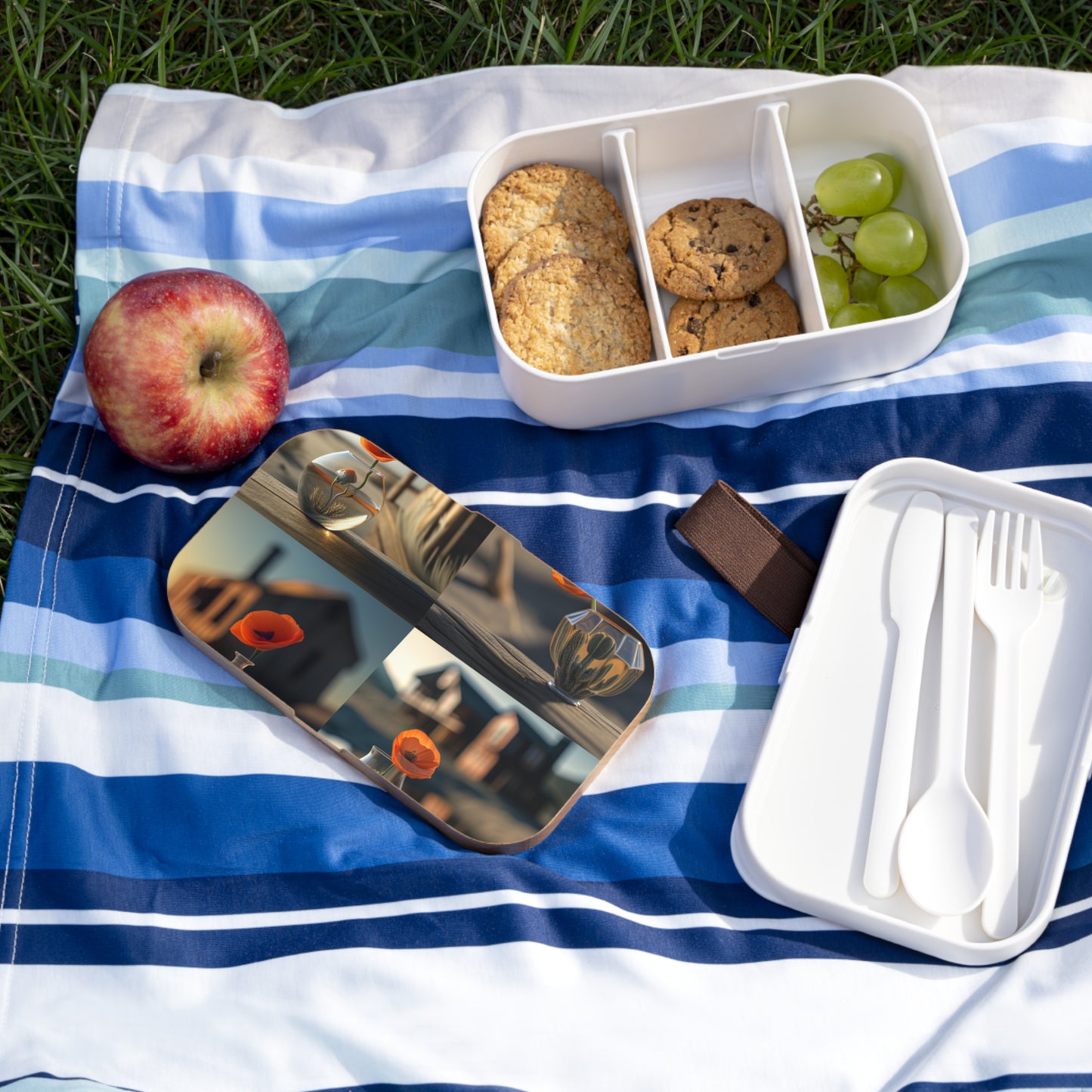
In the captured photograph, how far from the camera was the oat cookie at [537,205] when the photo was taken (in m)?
1.00

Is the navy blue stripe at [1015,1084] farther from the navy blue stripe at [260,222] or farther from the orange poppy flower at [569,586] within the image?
the navy blue stripe at [260,222]

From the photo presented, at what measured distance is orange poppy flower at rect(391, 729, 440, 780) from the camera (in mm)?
914

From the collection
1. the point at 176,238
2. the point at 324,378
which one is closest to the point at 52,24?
the point at 176,238

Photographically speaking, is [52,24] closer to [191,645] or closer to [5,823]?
[191,645]

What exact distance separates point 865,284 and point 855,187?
3.7 inches

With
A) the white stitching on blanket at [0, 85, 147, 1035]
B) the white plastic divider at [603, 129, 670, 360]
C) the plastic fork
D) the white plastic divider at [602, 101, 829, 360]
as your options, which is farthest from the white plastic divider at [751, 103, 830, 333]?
the white stitching on blanket at [0, 85, 147, 1035]

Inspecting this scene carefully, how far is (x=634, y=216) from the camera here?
3.29 feet

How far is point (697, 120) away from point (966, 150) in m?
0.28

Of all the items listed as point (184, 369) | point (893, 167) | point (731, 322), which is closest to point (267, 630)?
point (184, 369)

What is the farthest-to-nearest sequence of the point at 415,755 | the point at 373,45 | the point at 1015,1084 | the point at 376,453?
the point at 373,45 → the point at 376,453 → the point at 415,755 → the point at 1015,1084

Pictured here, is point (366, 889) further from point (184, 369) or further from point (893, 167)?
point (893, 167)

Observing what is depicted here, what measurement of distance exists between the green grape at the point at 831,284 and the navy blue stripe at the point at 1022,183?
0.48 ft

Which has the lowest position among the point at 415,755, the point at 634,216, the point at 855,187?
the point at 415,755

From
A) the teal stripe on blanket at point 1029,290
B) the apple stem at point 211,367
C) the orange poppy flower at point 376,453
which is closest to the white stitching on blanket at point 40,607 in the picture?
the apple stem at point 211,367
